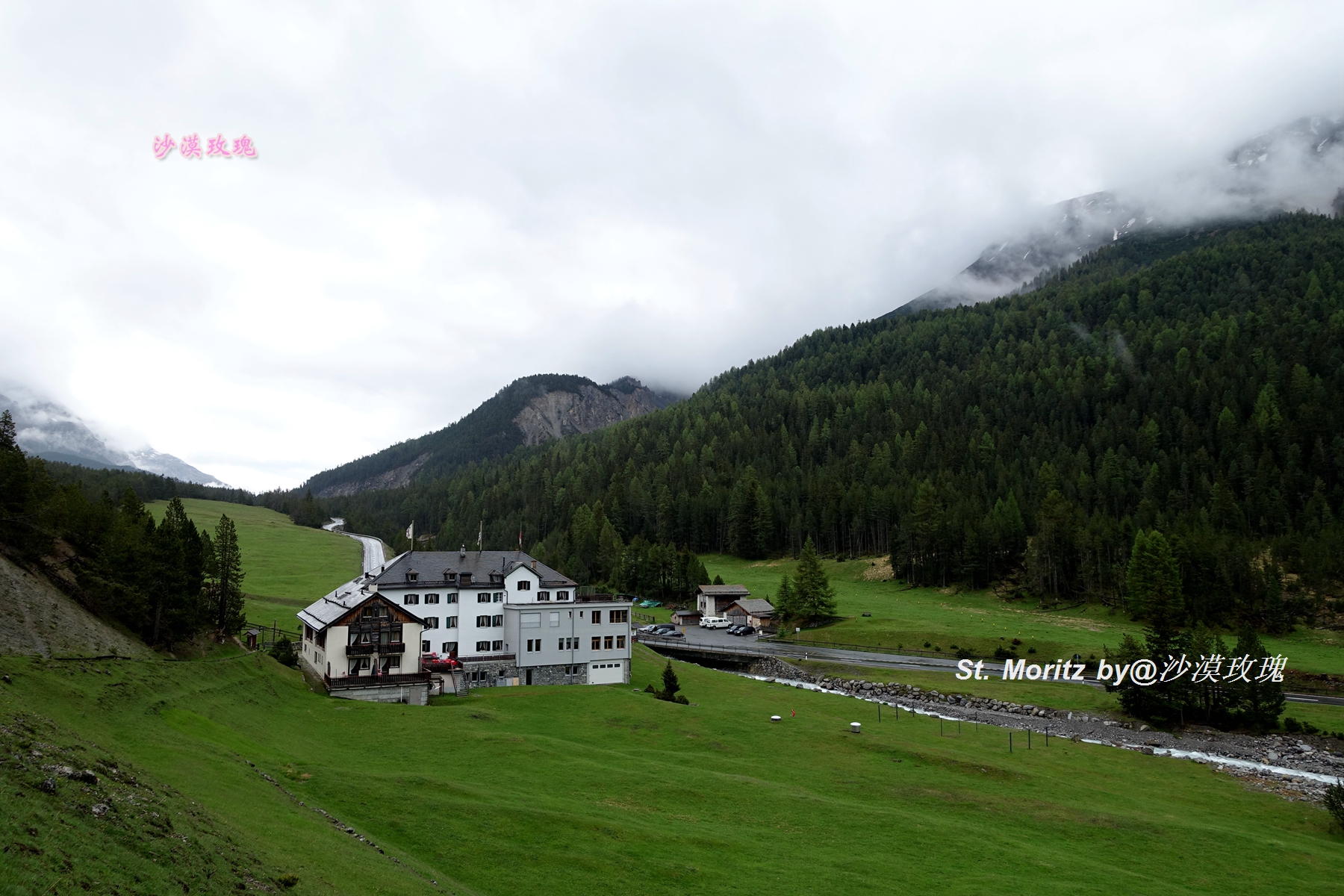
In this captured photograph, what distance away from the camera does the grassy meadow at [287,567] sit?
10056cm

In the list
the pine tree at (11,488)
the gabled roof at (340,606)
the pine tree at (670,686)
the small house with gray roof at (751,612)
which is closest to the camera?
the pine tree at (11,488)

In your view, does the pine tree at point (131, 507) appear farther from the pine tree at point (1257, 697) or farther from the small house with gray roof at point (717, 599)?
the pine tree at point (1257, 697)

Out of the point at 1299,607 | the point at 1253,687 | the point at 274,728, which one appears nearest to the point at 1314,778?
the point at 1253,687

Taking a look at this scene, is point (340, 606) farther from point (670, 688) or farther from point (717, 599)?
point (717, 599)

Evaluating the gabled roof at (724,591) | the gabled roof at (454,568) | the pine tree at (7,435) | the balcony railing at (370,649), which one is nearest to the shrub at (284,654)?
the balcony railing at (370,649)

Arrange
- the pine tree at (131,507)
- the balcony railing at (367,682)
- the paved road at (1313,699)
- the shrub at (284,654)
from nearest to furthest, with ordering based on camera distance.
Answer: the balcony railing at (367,682)
the shrub at (284,654)
the pine tree at (131,507)
the paved road at (1313,699)

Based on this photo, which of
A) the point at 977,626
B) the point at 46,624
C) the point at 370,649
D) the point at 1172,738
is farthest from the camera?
the point at 977,626

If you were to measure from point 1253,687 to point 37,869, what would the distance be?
279 ft

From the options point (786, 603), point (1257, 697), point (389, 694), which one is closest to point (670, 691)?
point (389, 694)

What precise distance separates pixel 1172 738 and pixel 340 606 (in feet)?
252

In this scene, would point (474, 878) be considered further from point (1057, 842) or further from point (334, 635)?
point (334, 635)

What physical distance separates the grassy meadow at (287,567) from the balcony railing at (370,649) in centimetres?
3044

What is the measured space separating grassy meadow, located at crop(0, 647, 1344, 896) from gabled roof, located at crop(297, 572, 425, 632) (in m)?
11.8

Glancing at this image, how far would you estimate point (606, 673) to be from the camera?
7631 centimetres
